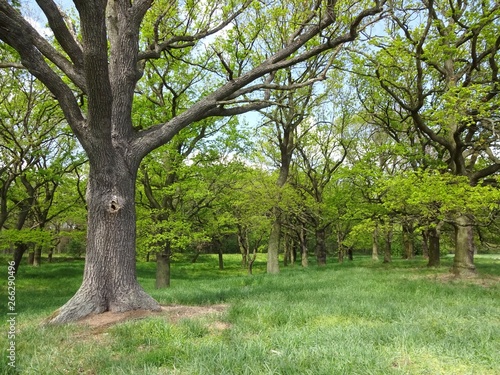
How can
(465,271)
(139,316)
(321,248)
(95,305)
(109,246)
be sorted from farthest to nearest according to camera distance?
(321,248) < (465,271) < (109,246) < (95,305) < (139,316)

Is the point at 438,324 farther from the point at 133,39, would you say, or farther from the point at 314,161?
the point at 314,161

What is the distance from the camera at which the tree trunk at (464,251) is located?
12867 mm

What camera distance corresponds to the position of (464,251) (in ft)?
43.1

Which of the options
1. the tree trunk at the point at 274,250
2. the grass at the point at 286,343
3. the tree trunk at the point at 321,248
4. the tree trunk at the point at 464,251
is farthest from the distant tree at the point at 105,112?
the tree trunk at the point at 321,248

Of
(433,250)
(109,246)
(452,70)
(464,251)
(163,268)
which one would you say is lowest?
(163,268)

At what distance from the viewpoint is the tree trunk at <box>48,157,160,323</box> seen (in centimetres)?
608

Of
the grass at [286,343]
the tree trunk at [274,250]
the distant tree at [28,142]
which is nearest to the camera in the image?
the grass at [286,343]

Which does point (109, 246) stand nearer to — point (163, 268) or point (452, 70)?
point (163, 268)

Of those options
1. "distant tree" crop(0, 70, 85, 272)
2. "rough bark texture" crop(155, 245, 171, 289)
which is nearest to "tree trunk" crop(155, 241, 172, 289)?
"rough bark texture" crop(155, 245, 171, 289)

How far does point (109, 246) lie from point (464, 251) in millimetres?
13136

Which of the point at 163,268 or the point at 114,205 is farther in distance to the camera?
the point at 163,268

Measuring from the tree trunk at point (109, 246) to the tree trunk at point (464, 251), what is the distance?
12017 millimetres

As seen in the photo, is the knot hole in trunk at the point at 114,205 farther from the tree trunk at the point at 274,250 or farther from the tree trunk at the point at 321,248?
the tree trunk at the point at 321,248

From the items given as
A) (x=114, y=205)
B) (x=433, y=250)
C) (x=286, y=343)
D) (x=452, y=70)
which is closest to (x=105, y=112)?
(x=114, y=205)
